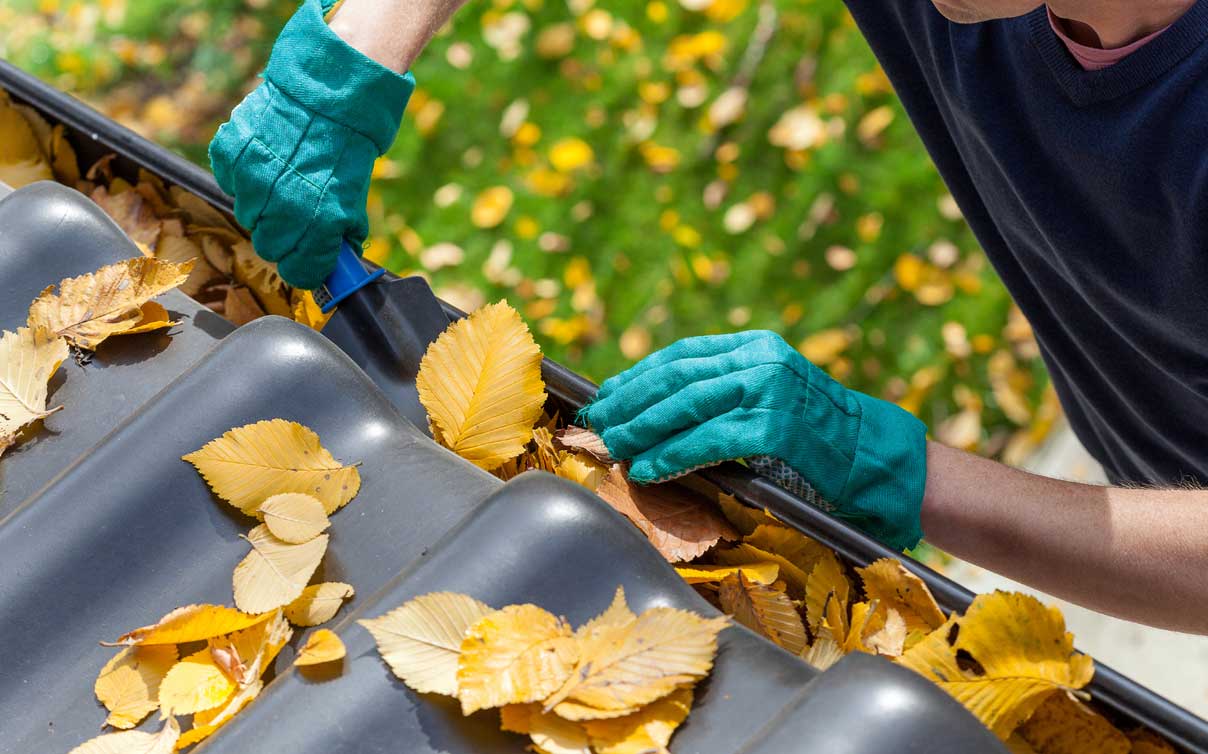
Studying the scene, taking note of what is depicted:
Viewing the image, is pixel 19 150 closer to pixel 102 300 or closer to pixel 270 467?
pixel 102 300

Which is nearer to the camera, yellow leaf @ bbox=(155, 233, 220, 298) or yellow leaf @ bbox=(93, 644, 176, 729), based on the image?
yellow leaf @ bbox=(93, 644, 176, 729)

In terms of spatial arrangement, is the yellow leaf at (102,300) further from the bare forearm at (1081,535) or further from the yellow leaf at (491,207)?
the yellow leaf at (491,207)

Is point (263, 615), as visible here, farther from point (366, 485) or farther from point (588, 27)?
point (588, 27)

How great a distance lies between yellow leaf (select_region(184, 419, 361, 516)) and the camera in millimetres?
999

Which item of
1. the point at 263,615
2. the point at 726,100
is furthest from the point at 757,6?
the point at 263,615

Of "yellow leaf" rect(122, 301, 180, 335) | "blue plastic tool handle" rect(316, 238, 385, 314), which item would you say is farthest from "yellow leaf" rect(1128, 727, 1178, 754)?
"yellow leaf" rect(122, 301, 180, 335)

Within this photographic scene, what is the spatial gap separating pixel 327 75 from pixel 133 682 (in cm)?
80

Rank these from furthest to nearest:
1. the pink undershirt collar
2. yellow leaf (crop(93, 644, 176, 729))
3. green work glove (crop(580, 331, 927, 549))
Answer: the pink undershirt collar
green work glove (crop(580, 331, 927, 549))
yellow leaf (crop(93, 644, 176, 729))

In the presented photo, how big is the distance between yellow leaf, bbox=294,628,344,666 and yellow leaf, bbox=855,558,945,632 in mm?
478

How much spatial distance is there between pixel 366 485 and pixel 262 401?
139mm

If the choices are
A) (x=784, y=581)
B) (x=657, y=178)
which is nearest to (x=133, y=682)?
(x=784, y=581)

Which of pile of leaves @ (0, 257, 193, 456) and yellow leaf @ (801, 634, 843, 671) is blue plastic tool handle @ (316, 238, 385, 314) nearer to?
pile of leaves @ (0, 257, 193, 456)

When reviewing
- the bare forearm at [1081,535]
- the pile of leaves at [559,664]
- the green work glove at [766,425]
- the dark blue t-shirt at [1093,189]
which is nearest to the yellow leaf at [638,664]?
the pile of leaves at [559,664]

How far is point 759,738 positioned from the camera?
781 mm
